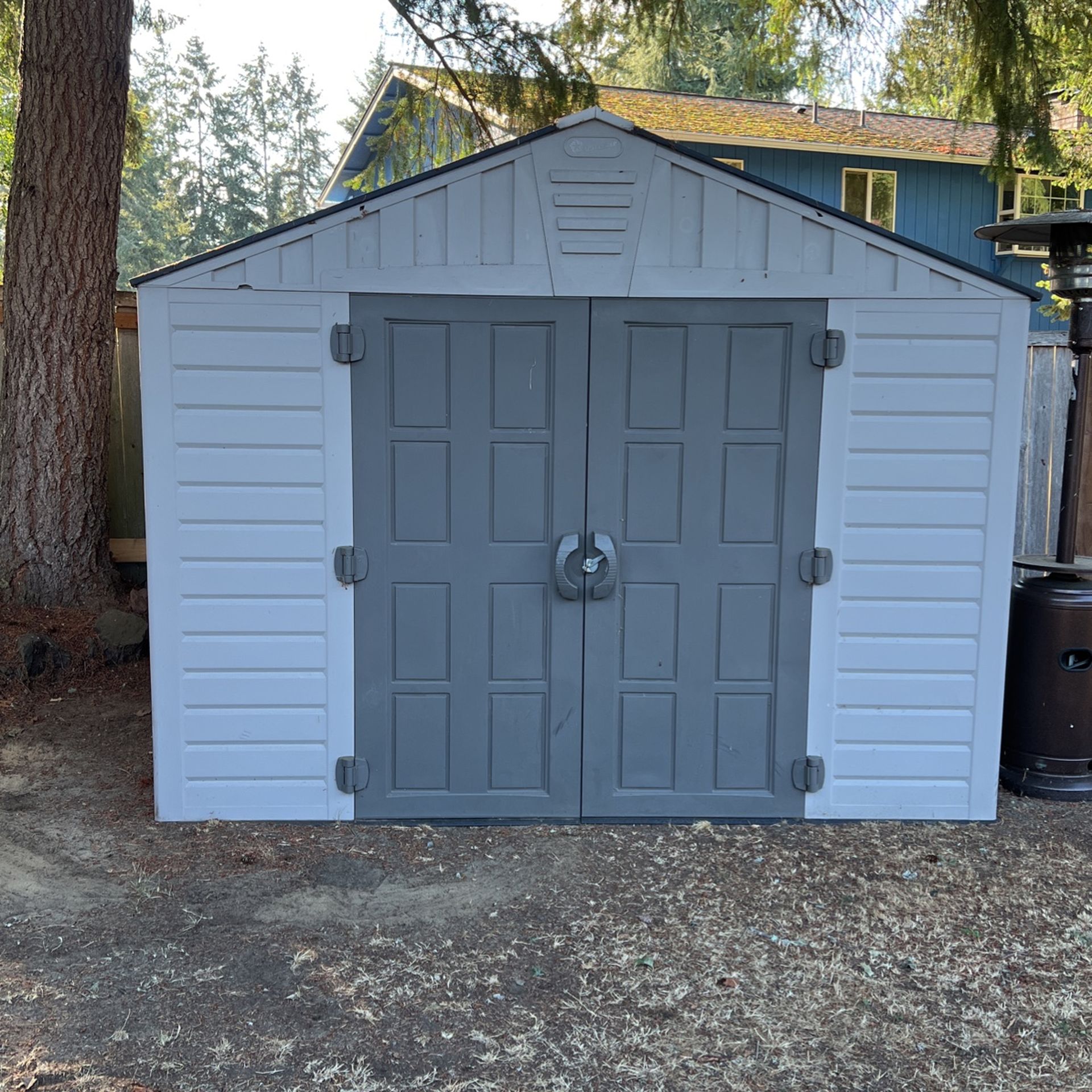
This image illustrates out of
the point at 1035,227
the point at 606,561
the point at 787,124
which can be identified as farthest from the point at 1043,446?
the point at 787,124

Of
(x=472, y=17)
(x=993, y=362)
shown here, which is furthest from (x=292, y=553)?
(x=472, y=17)

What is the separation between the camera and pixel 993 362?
4.11 m

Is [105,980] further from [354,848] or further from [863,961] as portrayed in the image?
[863,961]

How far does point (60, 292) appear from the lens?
5988 millimetres

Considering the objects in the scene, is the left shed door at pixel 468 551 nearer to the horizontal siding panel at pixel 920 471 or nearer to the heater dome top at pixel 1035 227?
the horizontal siding panel at pixel 920 471

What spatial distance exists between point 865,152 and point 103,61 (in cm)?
1105

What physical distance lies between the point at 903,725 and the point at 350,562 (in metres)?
2.39

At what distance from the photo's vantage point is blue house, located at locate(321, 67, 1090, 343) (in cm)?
1405

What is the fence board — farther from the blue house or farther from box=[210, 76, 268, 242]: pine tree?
box=[210, 76, 268, 242]: pine tree

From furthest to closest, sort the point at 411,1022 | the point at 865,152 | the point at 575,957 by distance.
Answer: the point at 865,152
the point at 575,957
the point at 411,1022

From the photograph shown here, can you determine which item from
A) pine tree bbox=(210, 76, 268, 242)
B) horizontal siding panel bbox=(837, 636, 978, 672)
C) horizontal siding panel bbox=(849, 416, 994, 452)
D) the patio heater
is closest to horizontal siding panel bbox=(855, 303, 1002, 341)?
horizontal siding panel bbox=(849, 416, 994, 452)

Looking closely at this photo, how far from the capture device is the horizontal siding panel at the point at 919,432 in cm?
414

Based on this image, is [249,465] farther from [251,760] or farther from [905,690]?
[905,690]

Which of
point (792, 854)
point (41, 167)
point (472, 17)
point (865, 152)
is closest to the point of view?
point (792, 854)
